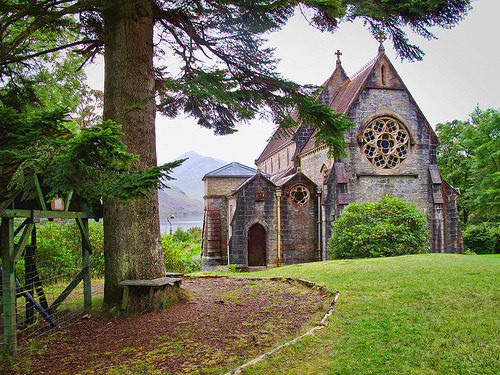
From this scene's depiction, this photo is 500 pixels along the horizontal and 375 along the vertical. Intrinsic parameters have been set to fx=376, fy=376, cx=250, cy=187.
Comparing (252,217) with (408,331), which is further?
(252,217)

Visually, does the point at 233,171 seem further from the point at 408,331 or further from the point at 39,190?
the point at 408,331

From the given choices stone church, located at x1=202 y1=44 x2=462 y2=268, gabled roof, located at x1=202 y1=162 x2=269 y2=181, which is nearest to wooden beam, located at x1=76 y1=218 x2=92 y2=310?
stone church, located at x1=202 y1=44 x2=462 y2=268

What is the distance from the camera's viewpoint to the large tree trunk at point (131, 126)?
7.33 m

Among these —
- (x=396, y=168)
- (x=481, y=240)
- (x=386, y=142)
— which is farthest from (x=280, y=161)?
(x=481, y=240)

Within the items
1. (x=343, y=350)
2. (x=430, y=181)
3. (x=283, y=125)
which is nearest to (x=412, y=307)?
(x=343, y=350)

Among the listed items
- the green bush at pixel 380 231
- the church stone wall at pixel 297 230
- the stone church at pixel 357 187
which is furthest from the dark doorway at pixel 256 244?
the green bush at pixel 380 231

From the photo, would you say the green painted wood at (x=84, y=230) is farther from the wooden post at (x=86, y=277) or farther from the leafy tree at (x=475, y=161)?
the leafy tree at (x=475, y=161)

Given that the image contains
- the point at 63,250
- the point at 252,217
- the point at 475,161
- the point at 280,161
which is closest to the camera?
the point at 63,250

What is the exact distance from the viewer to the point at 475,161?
3484cm

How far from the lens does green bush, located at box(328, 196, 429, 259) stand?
617 inches

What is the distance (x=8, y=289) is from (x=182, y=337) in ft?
8.45

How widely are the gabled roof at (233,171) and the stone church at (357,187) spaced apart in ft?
15.6

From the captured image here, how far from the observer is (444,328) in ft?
17.4

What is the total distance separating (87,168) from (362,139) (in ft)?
59.6
